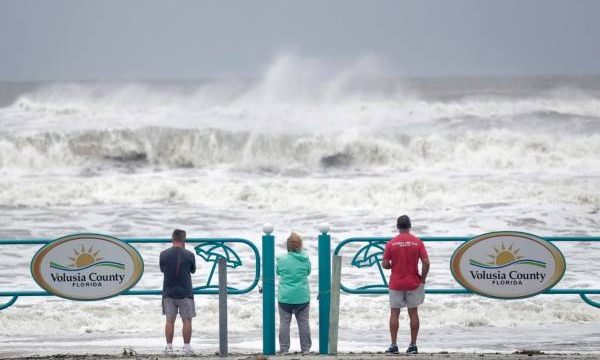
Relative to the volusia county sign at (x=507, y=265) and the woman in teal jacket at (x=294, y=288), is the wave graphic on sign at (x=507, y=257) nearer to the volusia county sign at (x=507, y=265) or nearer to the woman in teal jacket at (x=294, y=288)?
the volusia county sign at (x=507, y=265)

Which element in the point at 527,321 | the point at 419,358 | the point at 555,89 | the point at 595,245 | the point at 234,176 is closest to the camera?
the point at 419,358

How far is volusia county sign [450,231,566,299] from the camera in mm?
8914

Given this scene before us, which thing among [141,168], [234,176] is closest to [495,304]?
[234,176]

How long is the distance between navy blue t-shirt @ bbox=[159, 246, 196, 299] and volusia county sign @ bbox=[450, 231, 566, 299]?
2303 millimetres

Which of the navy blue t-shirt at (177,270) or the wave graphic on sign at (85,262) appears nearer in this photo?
the navy blue t-shirt at (177,270)

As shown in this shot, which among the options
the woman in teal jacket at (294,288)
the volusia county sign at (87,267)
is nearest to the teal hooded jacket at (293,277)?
the woman in teal jacket at (294,288)

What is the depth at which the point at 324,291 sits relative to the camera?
8.70 m

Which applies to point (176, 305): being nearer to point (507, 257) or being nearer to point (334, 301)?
point (334, 301)

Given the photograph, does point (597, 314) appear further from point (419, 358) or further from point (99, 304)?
point (99, 304)

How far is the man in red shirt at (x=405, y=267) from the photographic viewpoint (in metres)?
8.45

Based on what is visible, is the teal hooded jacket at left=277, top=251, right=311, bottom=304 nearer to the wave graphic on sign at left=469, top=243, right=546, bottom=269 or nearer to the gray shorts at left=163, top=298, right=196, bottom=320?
the gray shorts at left=163, top=298, right=196, bottom=320

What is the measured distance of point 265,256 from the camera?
8633 mm

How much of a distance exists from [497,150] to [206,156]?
9658mm

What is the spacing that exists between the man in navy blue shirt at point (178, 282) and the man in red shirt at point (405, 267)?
1690 millimetres
